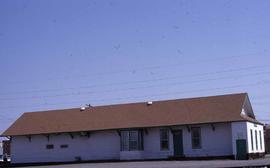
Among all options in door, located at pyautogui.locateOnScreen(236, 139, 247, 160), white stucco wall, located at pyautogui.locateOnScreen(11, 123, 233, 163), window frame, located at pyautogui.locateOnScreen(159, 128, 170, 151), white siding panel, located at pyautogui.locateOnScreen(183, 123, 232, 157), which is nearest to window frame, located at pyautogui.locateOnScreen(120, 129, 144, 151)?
white stucco wall, located at pyautogui.locateOnScreen(11, 123, 233, 163)

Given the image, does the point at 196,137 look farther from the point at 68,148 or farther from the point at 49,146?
the point at 49,146

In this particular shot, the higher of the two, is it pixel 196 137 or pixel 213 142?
pixel 196 137

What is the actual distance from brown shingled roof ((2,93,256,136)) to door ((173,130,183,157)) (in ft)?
3.38

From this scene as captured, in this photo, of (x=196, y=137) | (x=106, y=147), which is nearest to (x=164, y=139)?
(x=196, y=137)

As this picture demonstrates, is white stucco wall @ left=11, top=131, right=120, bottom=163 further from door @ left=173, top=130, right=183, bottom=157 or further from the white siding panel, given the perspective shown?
the white siding panel

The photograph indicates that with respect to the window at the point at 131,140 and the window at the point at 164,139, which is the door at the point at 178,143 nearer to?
the window at the point at 164,139

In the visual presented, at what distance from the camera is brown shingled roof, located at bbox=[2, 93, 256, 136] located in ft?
147

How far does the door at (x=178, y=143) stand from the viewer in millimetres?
44781

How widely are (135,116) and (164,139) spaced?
424cm

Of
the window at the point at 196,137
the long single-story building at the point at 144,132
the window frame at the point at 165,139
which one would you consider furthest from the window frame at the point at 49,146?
the window at the point at 196,137

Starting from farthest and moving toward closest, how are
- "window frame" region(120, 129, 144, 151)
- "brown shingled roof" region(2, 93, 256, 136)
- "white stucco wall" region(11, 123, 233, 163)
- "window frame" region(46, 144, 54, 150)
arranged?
"window frame" region(46, 144, 54, 150) < "window frame" region(120, 129, 144, 151) < "brown shingled roof" region(2, 93, 256, 136) < "white stucco wall" region(11, 123, 233, 163)

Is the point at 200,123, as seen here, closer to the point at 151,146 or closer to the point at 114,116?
the point at 151,146

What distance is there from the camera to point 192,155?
4409 cm

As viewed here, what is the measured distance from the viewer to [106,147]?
48.2 m
